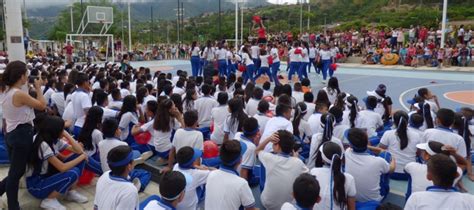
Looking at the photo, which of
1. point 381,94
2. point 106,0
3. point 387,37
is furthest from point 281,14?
point 381,94

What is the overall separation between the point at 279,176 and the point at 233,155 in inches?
26.4

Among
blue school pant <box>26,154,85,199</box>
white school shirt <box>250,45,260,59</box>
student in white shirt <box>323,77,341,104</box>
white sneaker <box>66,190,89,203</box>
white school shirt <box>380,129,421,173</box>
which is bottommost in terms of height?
white sneaker <box>66,190,89,203</box>

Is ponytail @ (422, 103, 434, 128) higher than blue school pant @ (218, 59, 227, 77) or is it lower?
lower

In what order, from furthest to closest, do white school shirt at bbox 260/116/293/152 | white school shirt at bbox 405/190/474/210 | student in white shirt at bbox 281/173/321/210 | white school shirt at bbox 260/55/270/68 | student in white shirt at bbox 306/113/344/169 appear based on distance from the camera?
1. white school shirt at bbox 260/55/270/68
2. white school shirt at bbox 260/116/293/152
3. student in white shirt at bbox 306/113/344/169
4. white school shirt at bbox 405/190/474/210
5. student in white shirt at bbox 281/173/321/210

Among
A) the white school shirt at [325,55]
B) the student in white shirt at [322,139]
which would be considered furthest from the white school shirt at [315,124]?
the white school shirt at [325,55]

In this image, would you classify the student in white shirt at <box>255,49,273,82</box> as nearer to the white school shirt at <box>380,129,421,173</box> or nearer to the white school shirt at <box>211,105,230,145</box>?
the white school shirt at <box>211,105,230,145</box>

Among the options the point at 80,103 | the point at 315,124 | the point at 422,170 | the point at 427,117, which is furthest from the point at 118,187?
the point at 427,117

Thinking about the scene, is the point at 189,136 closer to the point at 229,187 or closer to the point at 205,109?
the point at 229,187

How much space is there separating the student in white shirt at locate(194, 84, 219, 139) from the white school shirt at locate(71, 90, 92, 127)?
1742 millimetres

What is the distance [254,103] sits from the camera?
23.2 feet

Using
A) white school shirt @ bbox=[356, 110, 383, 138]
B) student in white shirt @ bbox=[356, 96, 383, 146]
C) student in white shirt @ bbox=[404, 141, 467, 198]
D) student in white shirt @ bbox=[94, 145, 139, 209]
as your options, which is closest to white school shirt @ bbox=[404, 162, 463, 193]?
student in white shirt @ bbox=[404, 141, 467, 198]

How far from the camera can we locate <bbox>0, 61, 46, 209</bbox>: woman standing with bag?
13.8 feet

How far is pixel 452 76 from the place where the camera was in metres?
17.5

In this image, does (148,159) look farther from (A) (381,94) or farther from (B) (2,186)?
(A) (381,94)
